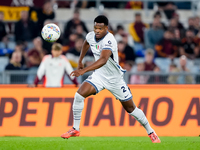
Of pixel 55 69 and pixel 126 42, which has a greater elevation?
pixel 126 42

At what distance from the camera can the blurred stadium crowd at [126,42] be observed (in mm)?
13711

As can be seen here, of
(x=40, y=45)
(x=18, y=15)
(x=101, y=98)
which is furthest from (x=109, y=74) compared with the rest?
(x=18, y=15)

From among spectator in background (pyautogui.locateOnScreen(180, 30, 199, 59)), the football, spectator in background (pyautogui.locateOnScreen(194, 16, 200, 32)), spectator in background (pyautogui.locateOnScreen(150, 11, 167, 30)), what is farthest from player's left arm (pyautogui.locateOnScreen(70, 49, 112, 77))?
spectator in background (pyautogui.locateOnScreen(194, 16, 200, 32))

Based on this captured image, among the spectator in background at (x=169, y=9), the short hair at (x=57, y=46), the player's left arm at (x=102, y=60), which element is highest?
the spectator in background at (x=169, y=9)

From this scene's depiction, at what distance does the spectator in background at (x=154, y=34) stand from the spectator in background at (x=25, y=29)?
159 inches

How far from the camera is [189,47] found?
15.7 m

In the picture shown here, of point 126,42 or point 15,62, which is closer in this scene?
point 15,62

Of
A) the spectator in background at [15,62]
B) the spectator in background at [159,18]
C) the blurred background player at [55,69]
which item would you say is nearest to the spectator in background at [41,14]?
the spectator in background at [15,62]

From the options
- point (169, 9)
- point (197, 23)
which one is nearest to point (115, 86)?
point (197, 23)

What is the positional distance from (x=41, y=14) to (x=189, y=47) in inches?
210

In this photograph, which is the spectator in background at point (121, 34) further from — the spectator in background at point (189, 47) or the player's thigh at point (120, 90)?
the player's thigh at point (120, 90)

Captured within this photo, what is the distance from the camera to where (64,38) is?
1541 cm

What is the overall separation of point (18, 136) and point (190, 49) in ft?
25.7

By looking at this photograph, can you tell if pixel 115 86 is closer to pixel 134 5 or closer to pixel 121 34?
pixel 121 34
